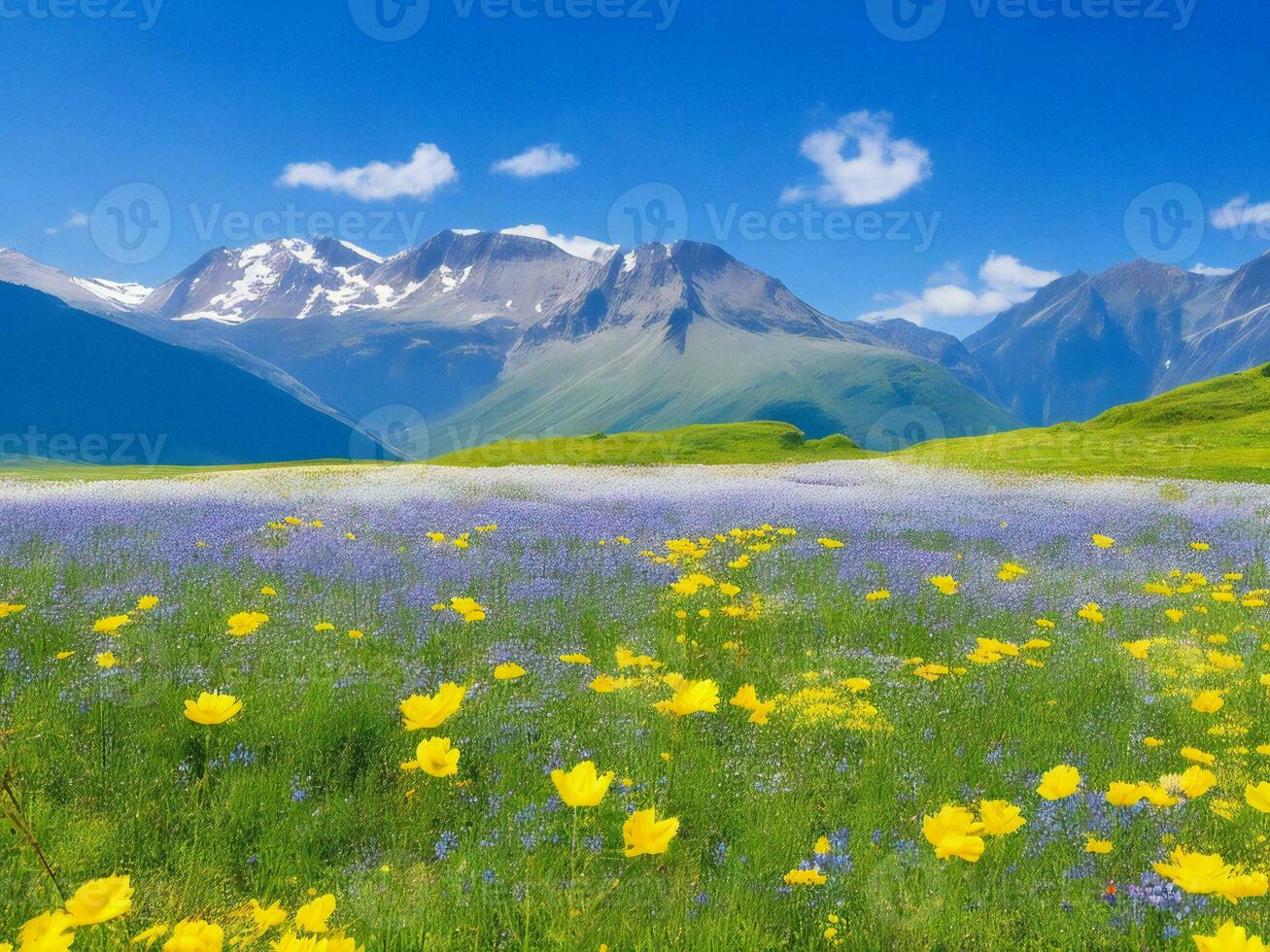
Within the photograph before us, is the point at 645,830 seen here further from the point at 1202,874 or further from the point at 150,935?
the point at 1202,874

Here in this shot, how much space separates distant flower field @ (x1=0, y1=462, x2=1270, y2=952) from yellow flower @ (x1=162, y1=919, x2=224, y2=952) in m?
0.01

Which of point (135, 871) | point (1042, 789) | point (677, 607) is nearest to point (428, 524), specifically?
point (677, 607)

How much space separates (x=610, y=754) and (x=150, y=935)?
2504 millimetres

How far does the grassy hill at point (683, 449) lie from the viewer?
57500mm

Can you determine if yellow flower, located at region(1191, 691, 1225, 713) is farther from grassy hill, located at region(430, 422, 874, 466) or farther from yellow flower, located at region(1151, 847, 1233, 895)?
grassy hill, located at region(430, 422, 874, 466)

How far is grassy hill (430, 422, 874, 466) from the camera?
57500mm

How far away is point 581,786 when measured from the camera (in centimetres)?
236

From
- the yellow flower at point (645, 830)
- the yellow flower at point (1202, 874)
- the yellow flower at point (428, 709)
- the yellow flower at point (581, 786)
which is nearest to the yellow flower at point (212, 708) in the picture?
the yellow flower at point (428, 709)

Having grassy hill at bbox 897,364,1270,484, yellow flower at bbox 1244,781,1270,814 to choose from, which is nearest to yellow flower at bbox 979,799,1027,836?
yellow flower at bbox 1244,781,1270,814

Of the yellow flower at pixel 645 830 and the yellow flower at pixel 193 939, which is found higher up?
the yellow flower at pixel 193 939

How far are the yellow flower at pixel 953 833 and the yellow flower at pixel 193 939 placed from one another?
2.15 metres

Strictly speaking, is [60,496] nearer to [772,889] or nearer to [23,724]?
[23,724]

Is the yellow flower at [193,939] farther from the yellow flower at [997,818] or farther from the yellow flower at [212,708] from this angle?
the yellow flower at [997,818]

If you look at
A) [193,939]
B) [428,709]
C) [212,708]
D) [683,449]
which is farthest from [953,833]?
[683,449]
